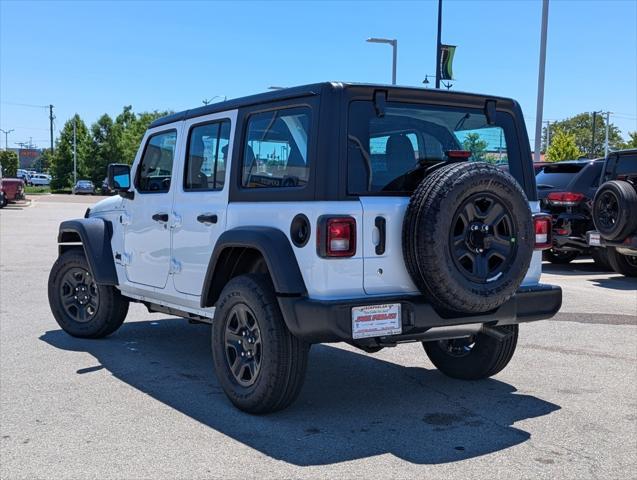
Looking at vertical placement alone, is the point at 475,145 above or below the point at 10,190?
above

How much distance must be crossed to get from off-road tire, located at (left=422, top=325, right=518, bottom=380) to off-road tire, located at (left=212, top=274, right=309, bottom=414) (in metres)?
1.52

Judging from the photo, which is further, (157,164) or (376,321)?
(157,164)

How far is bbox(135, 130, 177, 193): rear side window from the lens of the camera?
6051 millimetres

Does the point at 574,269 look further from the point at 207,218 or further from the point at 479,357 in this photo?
the point at 207,218

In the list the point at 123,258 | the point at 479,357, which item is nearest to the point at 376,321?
the point at 479,357

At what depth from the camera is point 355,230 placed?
430 centimetres

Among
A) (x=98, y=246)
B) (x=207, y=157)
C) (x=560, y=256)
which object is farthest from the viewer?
(x=560, y=256)

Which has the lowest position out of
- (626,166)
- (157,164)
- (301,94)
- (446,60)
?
(157,164)

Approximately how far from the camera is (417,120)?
15.6 feet

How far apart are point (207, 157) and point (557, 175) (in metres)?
9.17

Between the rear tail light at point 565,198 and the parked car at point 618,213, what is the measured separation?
2.81 feet

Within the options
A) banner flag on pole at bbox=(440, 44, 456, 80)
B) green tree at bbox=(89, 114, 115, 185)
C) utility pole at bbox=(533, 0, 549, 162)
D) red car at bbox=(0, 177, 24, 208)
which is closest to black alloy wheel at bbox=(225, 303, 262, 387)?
utility pole at bbox=(533, 0, 549, 162)

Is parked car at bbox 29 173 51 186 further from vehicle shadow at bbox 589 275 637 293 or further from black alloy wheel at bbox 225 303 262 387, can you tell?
black alloy wheel at bbox 225 303 262 387

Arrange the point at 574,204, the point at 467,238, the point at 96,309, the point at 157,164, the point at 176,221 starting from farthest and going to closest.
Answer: the point at 574,204 → the point at 96,309 → the point at 157,164 → the point at 176,221 → the point at 467,238
